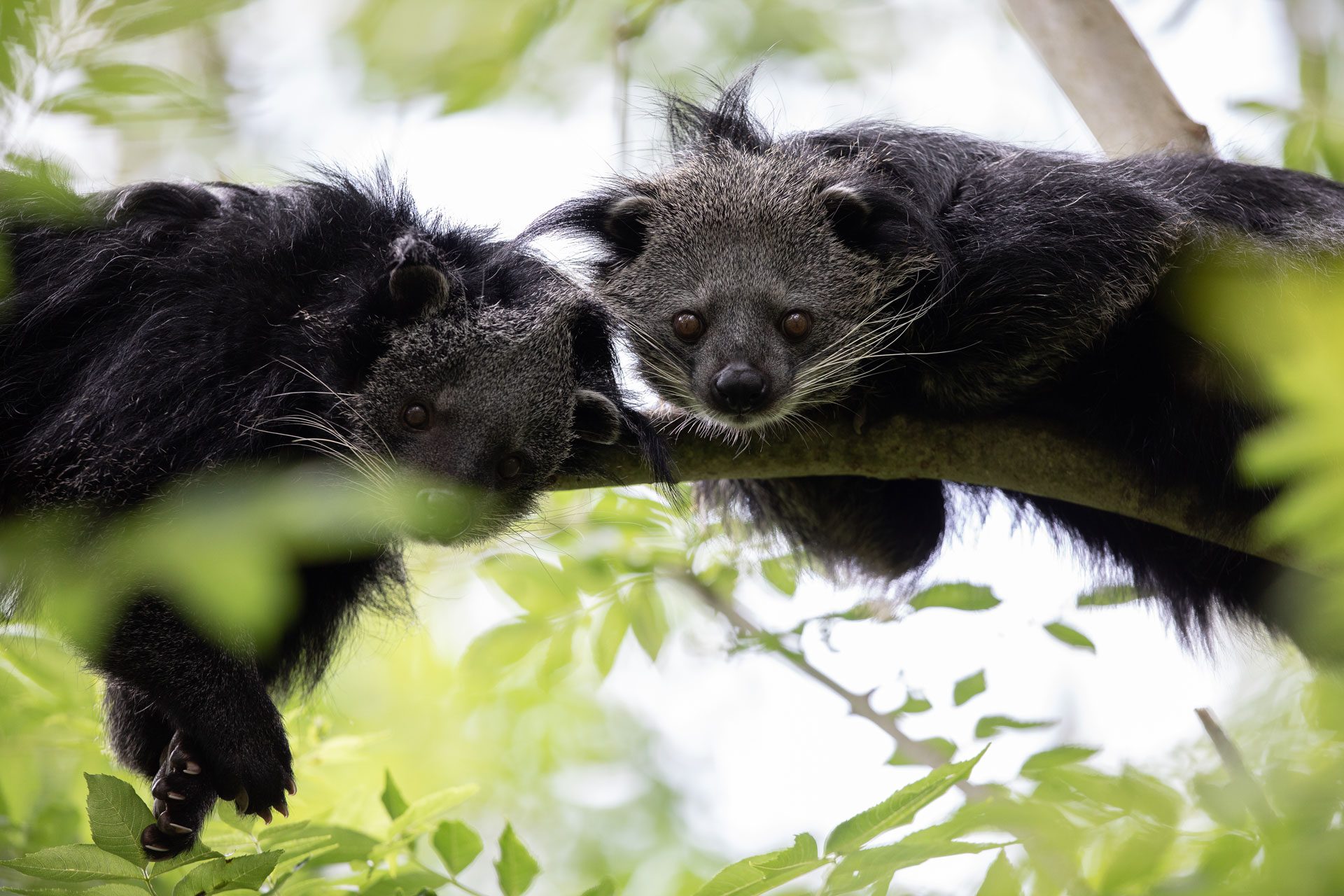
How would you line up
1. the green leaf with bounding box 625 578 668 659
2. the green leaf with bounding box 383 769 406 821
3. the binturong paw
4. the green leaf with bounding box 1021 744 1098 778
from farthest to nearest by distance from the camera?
the green leaf with bounding box 625 578 668 659 < the binturong paw < the green leaf with bounding box 383 769 406 821 < the green leaf with bounding box 1021 744 1098 778

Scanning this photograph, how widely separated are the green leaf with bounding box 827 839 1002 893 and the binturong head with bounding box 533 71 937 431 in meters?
2.11

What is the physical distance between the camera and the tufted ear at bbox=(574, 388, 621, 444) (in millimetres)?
4223

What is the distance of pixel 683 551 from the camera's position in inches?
189

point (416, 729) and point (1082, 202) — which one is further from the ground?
point (1082, 202)

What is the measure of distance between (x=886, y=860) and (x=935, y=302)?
2.26 metres

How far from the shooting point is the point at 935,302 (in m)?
4.16

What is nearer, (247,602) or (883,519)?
(247,602)

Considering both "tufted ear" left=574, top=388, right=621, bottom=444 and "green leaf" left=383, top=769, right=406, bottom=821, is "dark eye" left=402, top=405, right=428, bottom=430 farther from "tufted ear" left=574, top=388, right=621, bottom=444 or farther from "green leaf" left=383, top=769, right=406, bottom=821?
"green leaf" left=383, top=769, right=406, bottom=821

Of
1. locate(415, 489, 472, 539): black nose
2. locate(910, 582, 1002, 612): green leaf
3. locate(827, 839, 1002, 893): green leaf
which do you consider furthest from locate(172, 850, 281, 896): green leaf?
locate(910, 582, 1002, 612): green leaf

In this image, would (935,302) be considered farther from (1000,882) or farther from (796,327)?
(1000,882)

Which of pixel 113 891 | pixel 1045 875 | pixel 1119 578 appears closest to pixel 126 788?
pixel 113 891

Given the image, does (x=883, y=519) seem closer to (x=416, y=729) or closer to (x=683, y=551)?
(x=683, y=551)

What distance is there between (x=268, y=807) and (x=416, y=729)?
10.1ft

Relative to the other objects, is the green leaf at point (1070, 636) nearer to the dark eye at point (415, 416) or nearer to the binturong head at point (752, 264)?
the binturong head at point (752, 264)
